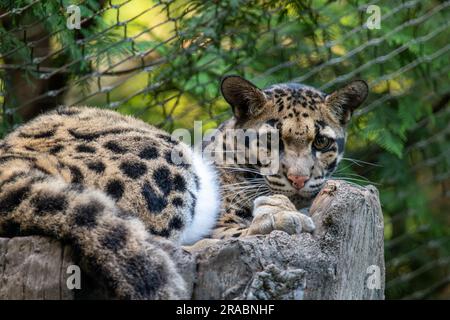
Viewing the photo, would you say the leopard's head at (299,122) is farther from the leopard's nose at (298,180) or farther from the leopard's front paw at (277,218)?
the leopard's front paw at (277,218)

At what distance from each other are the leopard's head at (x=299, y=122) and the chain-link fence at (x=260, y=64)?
1.77ft

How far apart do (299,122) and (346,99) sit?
49cm

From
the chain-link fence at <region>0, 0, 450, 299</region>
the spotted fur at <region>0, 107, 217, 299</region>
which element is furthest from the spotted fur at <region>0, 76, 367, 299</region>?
the chain-link fence at <region>0, 0, 450, 299</region>

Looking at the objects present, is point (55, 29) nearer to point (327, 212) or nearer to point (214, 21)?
point (214, 21)

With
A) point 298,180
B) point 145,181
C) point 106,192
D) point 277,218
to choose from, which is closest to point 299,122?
point 298,180

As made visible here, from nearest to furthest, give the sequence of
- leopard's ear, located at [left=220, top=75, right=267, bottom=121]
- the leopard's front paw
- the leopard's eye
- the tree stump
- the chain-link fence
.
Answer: the tree stump < the leopard's front paw < the leopard's eye < leopard's ear, located at [left=220, top=75, right=267, bottom=121] < the chain-link fence

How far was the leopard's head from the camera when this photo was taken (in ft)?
14.9

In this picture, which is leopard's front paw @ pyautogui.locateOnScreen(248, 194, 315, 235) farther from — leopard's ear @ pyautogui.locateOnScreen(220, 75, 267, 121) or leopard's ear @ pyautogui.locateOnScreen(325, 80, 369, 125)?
leopard's ear @ pyautogui.locateOnScreen(325, 80, 369, 125)

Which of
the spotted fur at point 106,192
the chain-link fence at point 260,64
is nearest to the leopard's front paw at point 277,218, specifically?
the spotted fur at point 106,192

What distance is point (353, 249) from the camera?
11.3ft

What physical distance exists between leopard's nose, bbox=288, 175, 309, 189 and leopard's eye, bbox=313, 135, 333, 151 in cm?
27

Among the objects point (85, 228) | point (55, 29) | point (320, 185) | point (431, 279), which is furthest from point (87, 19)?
point (431, 279)
